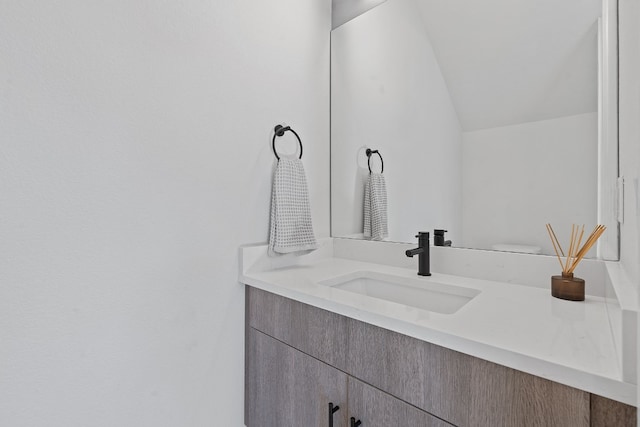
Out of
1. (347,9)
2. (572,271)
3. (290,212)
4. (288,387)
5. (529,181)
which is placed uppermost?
(347,9)

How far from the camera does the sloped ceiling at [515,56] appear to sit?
917 millimetres

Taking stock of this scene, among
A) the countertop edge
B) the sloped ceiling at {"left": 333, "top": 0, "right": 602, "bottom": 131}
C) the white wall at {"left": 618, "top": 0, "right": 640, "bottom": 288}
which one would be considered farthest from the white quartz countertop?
the sloped ceiling at {"left": 333, "top": 0, "right": 602, "bottom": 131}

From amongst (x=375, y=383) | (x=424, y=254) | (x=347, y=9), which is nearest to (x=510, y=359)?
(x=375, y=383)

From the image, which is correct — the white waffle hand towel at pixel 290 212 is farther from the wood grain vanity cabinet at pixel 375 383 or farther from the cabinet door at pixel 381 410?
the cabinet door at pixel 381 410

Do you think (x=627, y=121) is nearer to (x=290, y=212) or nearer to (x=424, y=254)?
(x=424, y=254)

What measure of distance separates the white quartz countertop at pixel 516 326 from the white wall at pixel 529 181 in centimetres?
20

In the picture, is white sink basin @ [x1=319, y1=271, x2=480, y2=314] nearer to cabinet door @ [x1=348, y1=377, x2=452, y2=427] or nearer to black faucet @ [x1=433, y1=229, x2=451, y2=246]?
black faucet @ [x1=433, y1=229, x2=451, y2=246]

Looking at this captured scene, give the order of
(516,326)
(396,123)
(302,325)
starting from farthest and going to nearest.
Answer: (396,123) → (302,325) → (516,326)

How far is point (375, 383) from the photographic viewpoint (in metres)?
0.73

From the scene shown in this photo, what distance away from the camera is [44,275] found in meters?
0.74

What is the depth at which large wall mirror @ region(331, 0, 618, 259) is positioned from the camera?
0.90 meters

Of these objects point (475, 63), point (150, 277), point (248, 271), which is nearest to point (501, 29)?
point (475, 63)

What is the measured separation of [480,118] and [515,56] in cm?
22

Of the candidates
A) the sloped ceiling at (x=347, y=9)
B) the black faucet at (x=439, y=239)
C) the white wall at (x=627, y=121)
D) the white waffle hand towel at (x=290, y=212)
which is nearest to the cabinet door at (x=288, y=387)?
the white waffle hand towel at (x=290, y=212)
